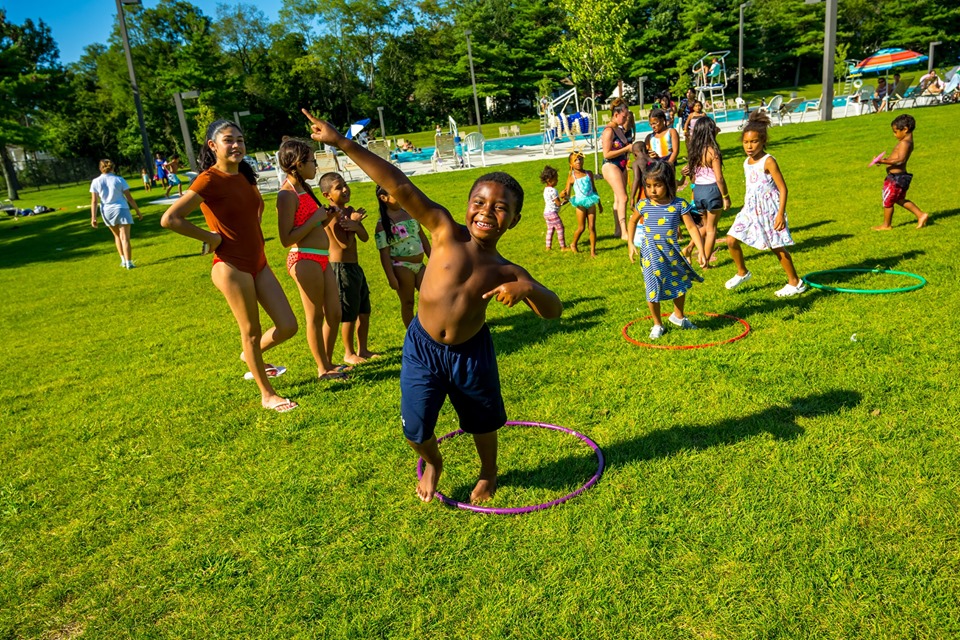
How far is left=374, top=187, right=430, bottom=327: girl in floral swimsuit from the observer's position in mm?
6406

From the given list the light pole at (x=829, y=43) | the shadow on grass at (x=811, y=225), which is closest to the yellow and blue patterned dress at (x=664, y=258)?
the shadow on grass at (x=811, y=225)

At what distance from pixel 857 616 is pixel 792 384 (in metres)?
2.49

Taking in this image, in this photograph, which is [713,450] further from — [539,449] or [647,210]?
[647,210]

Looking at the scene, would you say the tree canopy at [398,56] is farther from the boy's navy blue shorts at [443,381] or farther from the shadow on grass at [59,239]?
the boy's navy blue shorts at [443,381]

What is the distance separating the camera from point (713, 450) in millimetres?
4281

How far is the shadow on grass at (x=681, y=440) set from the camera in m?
4.21

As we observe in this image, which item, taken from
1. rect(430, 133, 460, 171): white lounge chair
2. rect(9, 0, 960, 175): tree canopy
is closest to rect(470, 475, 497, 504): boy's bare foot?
rect(430, 133, 460, 171): white lounge chair

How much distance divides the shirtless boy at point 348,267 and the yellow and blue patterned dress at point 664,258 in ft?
9.20

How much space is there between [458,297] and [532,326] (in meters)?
3.79

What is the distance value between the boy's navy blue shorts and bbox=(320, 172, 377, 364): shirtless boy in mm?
2532

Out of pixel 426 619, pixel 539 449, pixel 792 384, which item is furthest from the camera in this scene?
pixel 792 384

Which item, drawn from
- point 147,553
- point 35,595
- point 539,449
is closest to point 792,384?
point 539,449

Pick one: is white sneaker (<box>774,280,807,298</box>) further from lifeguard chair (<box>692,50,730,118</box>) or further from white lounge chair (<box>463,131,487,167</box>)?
white lounge chair (<box>463,131,487,167</box>)

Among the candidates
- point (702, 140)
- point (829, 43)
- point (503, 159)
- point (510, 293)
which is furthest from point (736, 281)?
point (829, 43)
